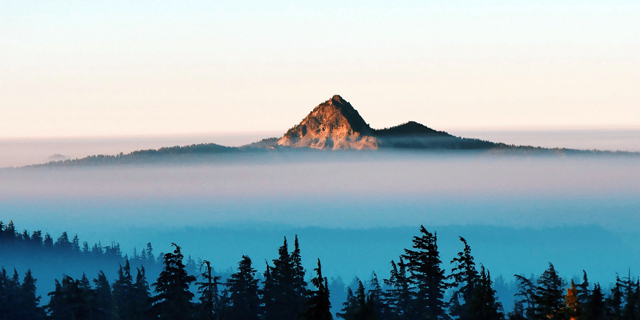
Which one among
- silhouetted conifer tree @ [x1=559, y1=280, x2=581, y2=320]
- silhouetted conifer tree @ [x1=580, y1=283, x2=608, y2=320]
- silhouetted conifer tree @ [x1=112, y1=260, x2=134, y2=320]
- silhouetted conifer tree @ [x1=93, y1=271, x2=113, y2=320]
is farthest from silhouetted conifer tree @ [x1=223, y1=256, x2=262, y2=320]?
silhouetted conifer tree @ [x1=559, y1=280, x2=581, y2=320]

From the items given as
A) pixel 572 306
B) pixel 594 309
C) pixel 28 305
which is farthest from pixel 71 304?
pixel 572 306

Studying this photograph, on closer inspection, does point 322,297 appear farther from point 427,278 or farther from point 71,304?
point 71,304

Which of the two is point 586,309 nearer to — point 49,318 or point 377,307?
point 377,307

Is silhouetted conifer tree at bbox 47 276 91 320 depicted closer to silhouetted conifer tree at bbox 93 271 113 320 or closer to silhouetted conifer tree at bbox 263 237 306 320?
silhouetted conifer tree at bbox 93 271 113 320

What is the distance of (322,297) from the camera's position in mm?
51688

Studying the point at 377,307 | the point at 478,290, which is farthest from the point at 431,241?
the point at 377,307

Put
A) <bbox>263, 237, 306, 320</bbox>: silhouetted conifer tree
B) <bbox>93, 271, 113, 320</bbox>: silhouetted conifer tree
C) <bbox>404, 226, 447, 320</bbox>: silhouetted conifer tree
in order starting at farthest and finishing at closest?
<bbox>93, 271, 113, 320</bbox>: silhouetted conifer tree, <bbox>263, 237, 306, 320</bbox>: silhouetted conifer tree, <bbox>404, 226, 447, 320</bbox>: silhouetted conifer tree

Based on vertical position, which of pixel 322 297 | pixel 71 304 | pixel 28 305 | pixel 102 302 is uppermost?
pixel 322 297

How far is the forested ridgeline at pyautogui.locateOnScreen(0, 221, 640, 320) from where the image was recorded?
6444 cm

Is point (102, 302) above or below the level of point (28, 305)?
above

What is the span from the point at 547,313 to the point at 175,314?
32.9m

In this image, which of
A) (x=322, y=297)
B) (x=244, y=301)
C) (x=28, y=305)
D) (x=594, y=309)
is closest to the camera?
(x=322, y=297)

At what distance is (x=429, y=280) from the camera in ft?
253

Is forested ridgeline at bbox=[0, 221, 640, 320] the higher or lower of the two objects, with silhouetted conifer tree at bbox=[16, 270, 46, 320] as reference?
higher
